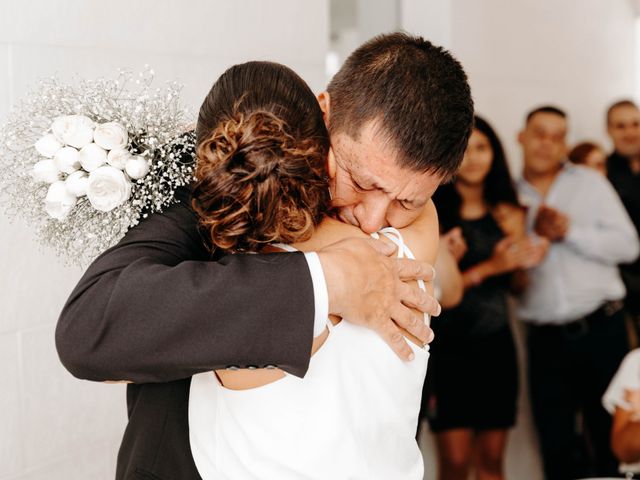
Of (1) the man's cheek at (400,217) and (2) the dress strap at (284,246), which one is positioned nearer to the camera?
(2) the dress strap at (284,246)

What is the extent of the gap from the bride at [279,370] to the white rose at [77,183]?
0.17m

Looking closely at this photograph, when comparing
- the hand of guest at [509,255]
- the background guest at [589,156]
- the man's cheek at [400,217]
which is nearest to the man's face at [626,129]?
the background guest at [589,156]

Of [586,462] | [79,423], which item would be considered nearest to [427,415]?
[586,462]

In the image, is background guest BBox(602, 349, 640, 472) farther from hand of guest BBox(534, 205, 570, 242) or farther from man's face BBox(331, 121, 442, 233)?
man's face BBox(331, 121, 442, 233)

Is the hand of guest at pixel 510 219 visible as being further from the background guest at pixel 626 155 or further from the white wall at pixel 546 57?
the background guest at pixel 626 155

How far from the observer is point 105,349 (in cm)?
82

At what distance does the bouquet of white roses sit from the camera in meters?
0.97

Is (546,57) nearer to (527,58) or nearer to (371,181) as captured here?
(527,58)

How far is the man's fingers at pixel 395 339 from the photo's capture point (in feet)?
3.13

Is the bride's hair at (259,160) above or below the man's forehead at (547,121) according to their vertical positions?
above

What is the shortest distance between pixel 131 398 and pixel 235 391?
270mm

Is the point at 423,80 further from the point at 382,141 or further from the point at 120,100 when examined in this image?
the point at 120,100

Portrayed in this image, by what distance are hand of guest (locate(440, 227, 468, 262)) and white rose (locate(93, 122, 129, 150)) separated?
2.15 meters

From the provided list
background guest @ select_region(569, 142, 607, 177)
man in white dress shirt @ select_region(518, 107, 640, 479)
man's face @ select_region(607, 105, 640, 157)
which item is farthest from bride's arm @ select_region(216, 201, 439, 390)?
man's face @ select_region(607, 105, 640, 157)
